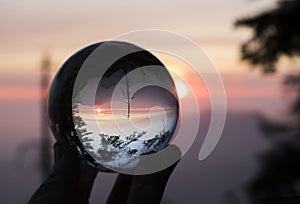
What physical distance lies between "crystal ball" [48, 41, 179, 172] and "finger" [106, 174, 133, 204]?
4.4 inches

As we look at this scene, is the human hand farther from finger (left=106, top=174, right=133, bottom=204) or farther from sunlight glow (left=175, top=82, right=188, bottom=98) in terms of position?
sunlight glow (left=175, top=82, right=188, bottom=98)

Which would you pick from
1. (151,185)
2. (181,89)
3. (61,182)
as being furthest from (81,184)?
(181,89)

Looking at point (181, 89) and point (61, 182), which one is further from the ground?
point (181, 89)

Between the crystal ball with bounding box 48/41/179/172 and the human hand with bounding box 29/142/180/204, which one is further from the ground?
the crystal ball with bounding box 48/41/179/172

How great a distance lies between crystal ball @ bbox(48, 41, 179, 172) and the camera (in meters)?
1.03

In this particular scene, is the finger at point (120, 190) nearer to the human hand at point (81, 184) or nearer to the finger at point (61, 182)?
the human hand at point (81, 184)

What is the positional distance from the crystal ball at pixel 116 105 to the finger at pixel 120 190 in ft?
0.36

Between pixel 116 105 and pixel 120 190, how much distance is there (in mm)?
273

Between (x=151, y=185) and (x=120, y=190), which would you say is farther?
(x=120, y=190)

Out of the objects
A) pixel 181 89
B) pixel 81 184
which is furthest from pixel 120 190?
pixel 181 89

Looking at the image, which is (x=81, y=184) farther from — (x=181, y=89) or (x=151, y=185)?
(x=181, y=89)

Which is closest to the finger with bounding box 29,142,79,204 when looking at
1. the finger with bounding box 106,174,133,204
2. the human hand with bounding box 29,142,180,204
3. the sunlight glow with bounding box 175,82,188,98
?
the human hand with bounding box 29,142,180,204

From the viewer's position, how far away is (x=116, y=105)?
1015 millimetres

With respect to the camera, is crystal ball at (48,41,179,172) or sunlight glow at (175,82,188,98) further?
sunlight glow at (175,82,188,98)
